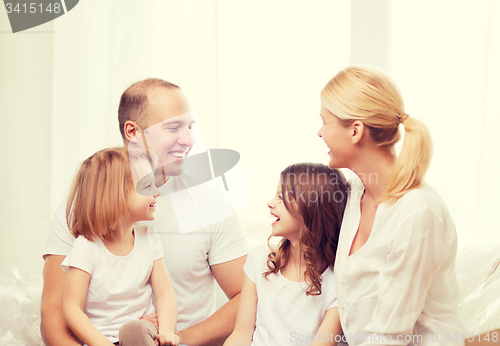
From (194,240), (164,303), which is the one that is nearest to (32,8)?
(194,240)

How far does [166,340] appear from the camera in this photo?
90 centimetres

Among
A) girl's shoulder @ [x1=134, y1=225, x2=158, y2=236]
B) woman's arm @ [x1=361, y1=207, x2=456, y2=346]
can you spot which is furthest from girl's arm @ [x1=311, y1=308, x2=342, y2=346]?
girl's shoulder @ [x1=134, y1=225, x2=158, y2=236]

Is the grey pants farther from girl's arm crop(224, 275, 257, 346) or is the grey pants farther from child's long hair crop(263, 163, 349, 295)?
child's long hair crop(263, 163, 349, 295)

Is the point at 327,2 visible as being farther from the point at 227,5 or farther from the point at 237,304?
the point at 237,304

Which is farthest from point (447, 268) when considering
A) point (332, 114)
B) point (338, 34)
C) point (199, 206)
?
point (338, 34)

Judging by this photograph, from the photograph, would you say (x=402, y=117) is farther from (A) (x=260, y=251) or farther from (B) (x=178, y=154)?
(B) (x=178, y=154)

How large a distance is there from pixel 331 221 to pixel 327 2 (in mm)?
969

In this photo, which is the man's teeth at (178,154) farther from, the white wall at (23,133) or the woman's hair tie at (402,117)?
the white wall at (23,133)

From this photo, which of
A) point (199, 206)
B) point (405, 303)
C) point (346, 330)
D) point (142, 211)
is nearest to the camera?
point (405, 303)

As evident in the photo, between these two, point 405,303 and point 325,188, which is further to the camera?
point 325,188

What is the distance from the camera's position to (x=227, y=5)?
5.24 ft

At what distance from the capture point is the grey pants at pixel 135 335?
2.77 feet

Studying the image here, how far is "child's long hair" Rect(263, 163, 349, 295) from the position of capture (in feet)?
3.14

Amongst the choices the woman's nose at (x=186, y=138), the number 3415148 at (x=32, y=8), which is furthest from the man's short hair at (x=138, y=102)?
the number 3415148 at (x=32, y=8)
